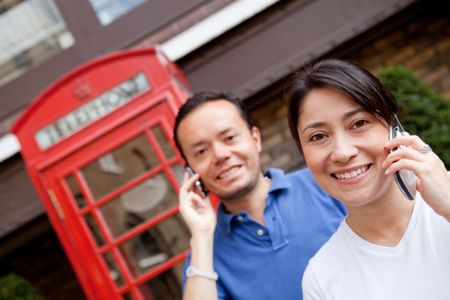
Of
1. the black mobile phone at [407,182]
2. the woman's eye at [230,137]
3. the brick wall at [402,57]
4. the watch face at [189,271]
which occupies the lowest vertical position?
the black mobile phone at [407,182]

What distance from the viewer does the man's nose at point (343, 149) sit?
1.27 meters

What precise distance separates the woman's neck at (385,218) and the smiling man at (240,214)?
454mm

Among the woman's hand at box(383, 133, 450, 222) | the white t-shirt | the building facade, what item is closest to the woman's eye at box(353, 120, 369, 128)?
the woman's hand at box(383, 133, 450, 222)

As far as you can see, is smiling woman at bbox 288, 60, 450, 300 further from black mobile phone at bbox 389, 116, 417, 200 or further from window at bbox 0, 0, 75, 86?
window at bbox 0, 0, 75, 86

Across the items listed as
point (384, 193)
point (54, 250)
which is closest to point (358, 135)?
point (384, 193)

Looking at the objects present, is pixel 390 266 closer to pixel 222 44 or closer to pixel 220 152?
pixel 220 152

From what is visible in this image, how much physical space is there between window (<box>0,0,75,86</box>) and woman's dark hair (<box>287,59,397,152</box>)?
3018 millimetres

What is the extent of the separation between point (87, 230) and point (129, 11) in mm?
1841

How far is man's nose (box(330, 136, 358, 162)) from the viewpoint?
4.16 ft

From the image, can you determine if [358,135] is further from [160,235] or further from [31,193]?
A: [31,193]

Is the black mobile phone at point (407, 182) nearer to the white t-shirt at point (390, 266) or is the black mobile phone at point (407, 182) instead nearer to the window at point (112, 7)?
the white t-shirt at point (390, 266)

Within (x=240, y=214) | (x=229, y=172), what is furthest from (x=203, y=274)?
(x=229, y=172)

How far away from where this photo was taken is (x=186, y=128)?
2018mm

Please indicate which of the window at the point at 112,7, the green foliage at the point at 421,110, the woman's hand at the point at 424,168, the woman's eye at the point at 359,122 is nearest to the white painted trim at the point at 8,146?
the window at the point at 112,7
